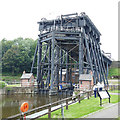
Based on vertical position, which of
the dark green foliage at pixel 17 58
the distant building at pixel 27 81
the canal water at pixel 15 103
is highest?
the dark green foliage at pixel 17 58

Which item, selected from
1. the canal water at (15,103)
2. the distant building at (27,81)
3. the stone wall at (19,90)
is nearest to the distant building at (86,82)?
the canal water at (15,103)

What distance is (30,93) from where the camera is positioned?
25.8 meters

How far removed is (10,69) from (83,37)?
129ft

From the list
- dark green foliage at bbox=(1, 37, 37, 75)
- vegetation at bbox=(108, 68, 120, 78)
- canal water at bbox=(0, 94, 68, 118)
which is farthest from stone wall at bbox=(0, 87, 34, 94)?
vegetation at bbox=(108, 68, 120, 78)

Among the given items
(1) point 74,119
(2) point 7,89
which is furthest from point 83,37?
(1) point 74,119

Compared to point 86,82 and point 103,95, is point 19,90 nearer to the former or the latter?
point 86,82

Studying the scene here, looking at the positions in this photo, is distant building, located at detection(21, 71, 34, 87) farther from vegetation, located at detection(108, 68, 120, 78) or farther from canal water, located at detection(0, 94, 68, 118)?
vegetation, located at detection(108, 68, 120, 78)

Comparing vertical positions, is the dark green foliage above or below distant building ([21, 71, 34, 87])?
above

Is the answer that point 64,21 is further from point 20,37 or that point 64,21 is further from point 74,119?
point 20,37

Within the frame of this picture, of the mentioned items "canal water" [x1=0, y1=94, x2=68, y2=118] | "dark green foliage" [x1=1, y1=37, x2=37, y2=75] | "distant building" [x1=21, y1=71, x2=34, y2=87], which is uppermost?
"dark green foliage" [x1=1, y1=37, x2=37, y2=75]

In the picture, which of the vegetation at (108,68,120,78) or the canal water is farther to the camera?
the vegetation at (108,68,120,78)

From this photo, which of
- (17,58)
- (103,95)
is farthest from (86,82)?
(17,58)

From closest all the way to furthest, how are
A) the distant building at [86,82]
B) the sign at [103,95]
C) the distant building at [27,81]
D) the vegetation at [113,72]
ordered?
the sign at [103,95], the distant building at [86,82], the distant building at [27,81], the vegetation at [113,72]

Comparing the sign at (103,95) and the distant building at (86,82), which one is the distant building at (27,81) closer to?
the distant building at (86,82)
